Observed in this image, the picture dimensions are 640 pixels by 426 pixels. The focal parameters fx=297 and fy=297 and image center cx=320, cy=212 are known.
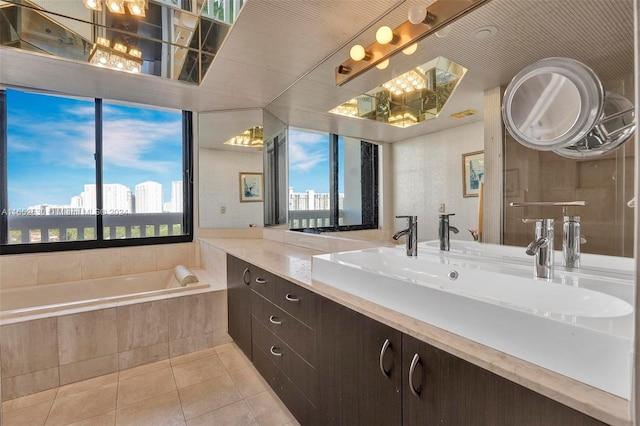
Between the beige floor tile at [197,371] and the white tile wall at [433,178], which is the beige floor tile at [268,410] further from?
the white tile wall at [433,178]

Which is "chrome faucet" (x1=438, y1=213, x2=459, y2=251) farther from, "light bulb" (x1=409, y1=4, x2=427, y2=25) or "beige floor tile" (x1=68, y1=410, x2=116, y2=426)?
"beige floor tile" (x1=68, y1=410, x2=116, y2=426)

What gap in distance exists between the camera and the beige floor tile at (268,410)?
5.24 feet

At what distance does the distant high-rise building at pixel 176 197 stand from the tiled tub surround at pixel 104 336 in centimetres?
127

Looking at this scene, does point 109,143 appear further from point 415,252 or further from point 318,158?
point 415,252

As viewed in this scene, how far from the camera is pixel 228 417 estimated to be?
1.63 meters

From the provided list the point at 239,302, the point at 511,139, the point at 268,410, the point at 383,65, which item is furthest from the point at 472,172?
the point at 239,302

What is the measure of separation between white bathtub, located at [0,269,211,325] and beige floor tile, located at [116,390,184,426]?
0.72 m

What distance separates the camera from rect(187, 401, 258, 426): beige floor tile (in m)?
1.58

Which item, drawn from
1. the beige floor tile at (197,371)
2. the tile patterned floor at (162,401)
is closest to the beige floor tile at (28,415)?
the tile patterned floor at (162,401)

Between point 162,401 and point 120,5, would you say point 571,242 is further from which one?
point 120,5

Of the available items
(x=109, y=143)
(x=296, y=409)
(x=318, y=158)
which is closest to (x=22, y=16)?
(x=109, y=143)

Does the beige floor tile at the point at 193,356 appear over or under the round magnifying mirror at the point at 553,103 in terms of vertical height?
under

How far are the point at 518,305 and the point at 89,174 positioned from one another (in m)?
3.55

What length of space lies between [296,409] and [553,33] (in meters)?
1.86
